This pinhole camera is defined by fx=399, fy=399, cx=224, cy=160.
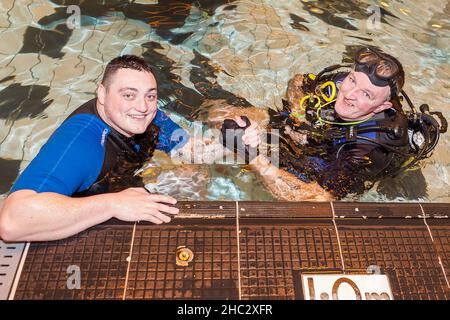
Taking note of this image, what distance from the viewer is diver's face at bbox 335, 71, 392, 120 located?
346 cm

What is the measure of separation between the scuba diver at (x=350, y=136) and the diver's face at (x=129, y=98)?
0.96m

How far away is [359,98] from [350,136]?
1.14 feet

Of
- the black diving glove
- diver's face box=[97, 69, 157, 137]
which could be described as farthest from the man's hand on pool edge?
the black diving glove

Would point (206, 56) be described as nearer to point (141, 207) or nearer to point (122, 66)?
point (122, 66)

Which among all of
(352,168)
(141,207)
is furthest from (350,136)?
(141,207)

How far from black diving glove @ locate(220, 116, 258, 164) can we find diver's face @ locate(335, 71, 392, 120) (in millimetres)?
877

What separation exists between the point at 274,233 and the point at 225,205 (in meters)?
0.42

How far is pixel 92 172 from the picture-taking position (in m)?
2.89

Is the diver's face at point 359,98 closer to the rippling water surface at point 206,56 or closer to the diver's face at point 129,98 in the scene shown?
the rippling water surface at point 206,56

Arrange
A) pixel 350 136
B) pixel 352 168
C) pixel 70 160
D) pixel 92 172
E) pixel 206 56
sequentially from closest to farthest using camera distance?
pixel 70 160 → pixel 92 172 → pixel 350 136 → pixel 352 168 → pixel 206 56

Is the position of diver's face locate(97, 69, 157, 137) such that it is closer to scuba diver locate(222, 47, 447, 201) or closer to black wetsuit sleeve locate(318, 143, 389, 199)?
scuba diver locate(222, 47, 447, 201)

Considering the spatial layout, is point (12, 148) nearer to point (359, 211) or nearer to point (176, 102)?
point (176, 102)

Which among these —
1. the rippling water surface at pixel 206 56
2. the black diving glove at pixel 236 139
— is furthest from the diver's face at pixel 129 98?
the rippling water surface at pixel 206 56

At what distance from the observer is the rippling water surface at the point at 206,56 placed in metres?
4.20
